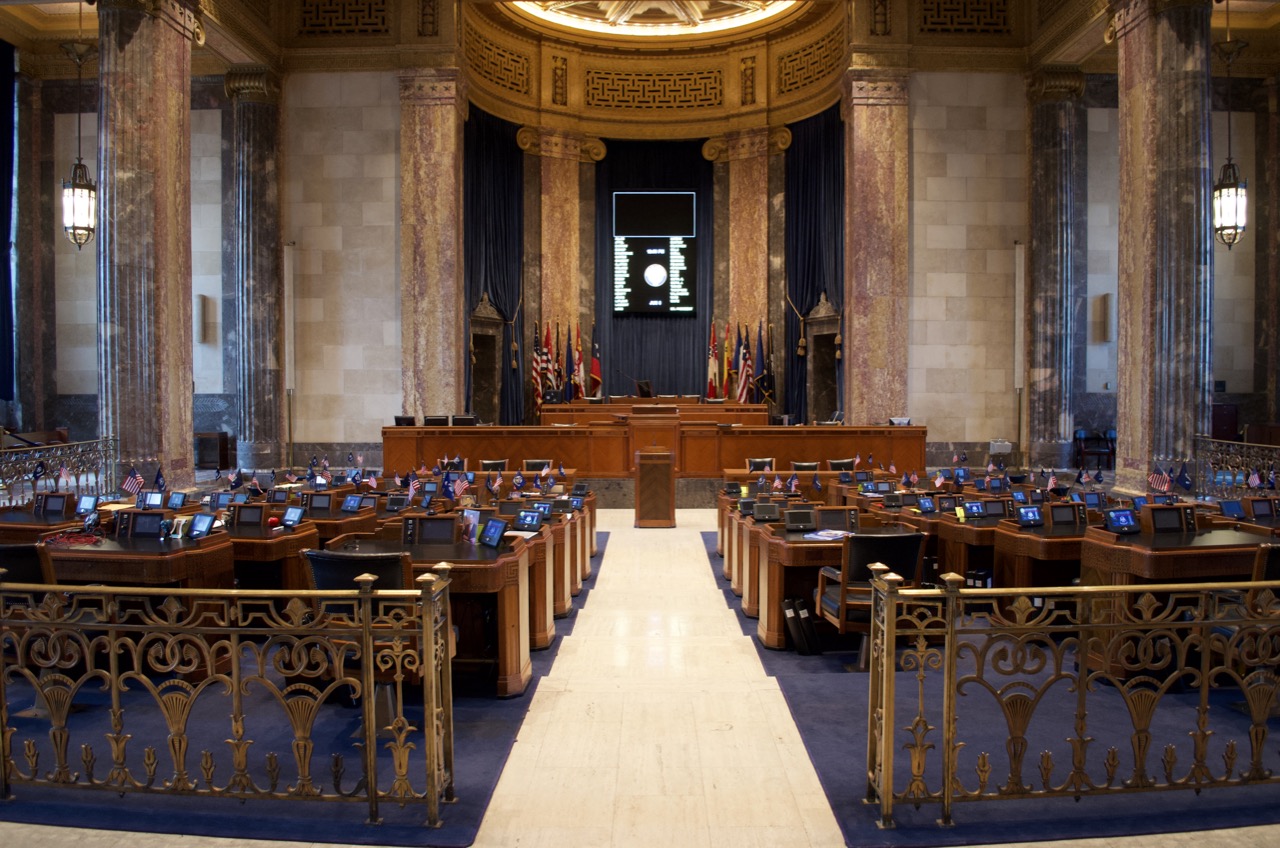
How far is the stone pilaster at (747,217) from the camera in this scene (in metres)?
20.5

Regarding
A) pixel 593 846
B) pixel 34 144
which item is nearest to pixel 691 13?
pixel 34 144

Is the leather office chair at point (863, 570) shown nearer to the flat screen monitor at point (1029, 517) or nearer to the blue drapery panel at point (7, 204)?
the flat screen monitor at point (1029, 517)

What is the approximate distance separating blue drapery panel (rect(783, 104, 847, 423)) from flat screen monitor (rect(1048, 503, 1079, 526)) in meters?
10.5

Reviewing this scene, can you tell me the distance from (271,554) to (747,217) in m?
16.2

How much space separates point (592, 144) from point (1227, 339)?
13.3 metres

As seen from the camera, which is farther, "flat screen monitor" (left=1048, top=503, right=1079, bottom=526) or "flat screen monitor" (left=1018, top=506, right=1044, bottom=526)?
"flat screen monitor" (left=1048, top=503, right=1079, bottom=526)

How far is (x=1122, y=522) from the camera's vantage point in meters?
5.80

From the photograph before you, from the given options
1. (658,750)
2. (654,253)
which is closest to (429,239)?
(654,253)

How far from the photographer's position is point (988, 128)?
54.2 feet

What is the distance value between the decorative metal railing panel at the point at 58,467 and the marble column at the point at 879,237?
11564mm

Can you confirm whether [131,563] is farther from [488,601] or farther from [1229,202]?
[1229,202]

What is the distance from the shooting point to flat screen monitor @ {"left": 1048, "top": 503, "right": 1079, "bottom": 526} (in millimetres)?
6973

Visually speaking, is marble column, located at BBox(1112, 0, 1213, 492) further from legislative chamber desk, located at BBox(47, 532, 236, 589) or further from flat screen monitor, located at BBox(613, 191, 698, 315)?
flat screen monitor, located at BBox(613, 191, 698, 315)

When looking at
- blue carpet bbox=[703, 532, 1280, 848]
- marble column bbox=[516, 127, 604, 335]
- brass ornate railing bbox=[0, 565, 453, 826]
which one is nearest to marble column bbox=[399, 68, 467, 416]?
marble column bbox=[516, 127, 604, 335]
